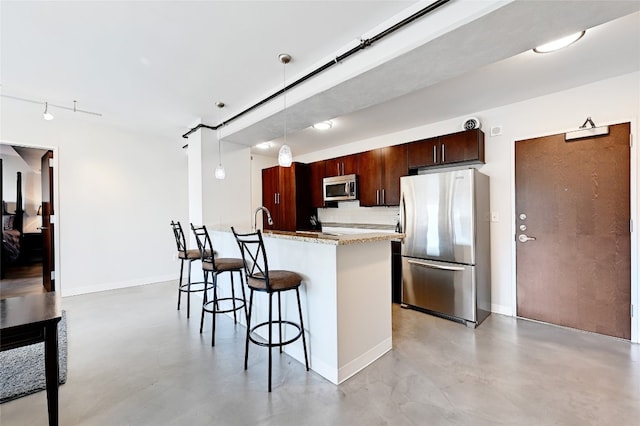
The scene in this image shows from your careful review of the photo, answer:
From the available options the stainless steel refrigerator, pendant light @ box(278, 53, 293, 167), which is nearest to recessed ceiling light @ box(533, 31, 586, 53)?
the stainless steel refrigerator

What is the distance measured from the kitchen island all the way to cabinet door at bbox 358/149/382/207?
200cm

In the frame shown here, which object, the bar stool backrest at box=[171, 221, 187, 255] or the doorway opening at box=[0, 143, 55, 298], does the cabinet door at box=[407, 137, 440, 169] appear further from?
the doorway opening at box=[0, 143, 55, 298]

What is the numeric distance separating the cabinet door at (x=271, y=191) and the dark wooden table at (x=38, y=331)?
4.02m

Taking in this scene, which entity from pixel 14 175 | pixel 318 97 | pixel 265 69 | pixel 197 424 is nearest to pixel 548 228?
pixel 318 97

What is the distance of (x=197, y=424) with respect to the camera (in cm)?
163

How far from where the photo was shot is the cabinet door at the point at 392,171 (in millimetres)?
4023

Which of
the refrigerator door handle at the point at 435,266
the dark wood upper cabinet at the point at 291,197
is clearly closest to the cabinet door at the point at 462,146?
Answer: the refrigerator door handle at the point at 435,266

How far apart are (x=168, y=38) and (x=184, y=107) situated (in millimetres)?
1464

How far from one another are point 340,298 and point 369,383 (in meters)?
0.64

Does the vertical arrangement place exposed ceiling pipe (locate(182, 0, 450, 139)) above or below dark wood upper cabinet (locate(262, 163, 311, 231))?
above

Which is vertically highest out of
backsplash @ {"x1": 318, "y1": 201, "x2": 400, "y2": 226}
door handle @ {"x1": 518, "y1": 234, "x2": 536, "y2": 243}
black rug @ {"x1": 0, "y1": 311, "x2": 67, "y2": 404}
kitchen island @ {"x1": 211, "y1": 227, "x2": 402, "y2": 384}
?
backsplash @ {"x1": 318, "y1": 201, "x2": 400, "y2": 226}

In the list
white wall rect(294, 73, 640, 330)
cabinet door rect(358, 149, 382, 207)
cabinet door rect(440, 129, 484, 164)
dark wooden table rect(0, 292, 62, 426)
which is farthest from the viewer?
cabinet door rect(358, 149, 382, 207)

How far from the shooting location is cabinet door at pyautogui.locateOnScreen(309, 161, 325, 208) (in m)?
5.27

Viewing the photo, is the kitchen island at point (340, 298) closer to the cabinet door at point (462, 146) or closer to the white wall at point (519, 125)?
the cabinet door at point (462, 146)
